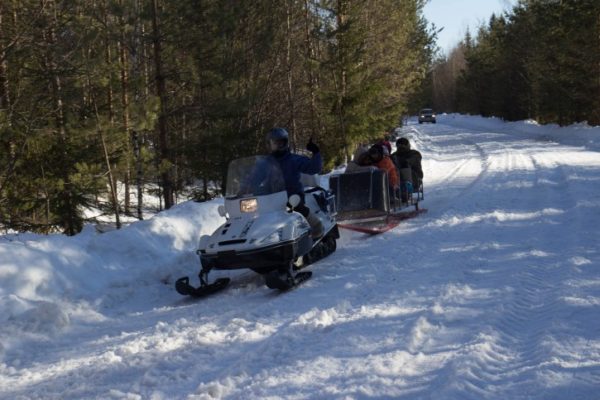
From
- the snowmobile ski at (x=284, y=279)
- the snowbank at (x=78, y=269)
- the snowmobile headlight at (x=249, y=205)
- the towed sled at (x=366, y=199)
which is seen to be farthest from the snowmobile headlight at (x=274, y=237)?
the towed sled at (x=366, y=199)

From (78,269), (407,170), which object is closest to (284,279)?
(78,269)

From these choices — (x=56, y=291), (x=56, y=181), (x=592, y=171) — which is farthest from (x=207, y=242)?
(x=592, y=171)

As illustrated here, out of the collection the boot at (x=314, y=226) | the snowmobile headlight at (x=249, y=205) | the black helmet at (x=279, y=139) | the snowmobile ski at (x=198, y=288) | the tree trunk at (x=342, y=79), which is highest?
the tree trunk at (x=342, y=79)

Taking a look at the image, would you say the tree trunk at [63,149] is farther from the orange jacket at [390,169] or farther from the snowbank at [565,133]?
the snowbank at [565,133]

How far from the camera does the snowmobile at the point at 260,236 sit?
649 centimetres

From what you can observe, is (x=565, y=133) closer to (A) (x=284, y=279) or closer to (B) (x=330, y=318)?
(A) (x=284, y=279)

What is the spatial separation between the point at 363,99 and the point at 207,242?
13552mm

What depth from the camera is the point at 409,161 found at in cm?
1189

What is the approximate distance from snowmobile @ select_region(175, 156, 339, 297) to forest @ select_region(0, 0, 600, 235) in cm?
408

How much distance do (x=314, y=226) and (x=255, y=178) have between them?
1.13 m

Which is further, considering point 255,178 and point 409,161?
point 409,161

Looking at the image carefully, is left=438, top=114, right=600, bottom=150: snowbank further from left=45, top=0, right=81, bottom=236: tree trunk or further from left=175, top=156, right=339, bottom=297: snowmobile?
left=45, top=0, right=81, bottom=236: tree trunk

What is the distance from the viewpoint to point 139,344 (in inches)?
193

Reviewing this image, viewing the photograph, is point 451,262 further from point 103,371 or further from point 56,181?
point 56,181
